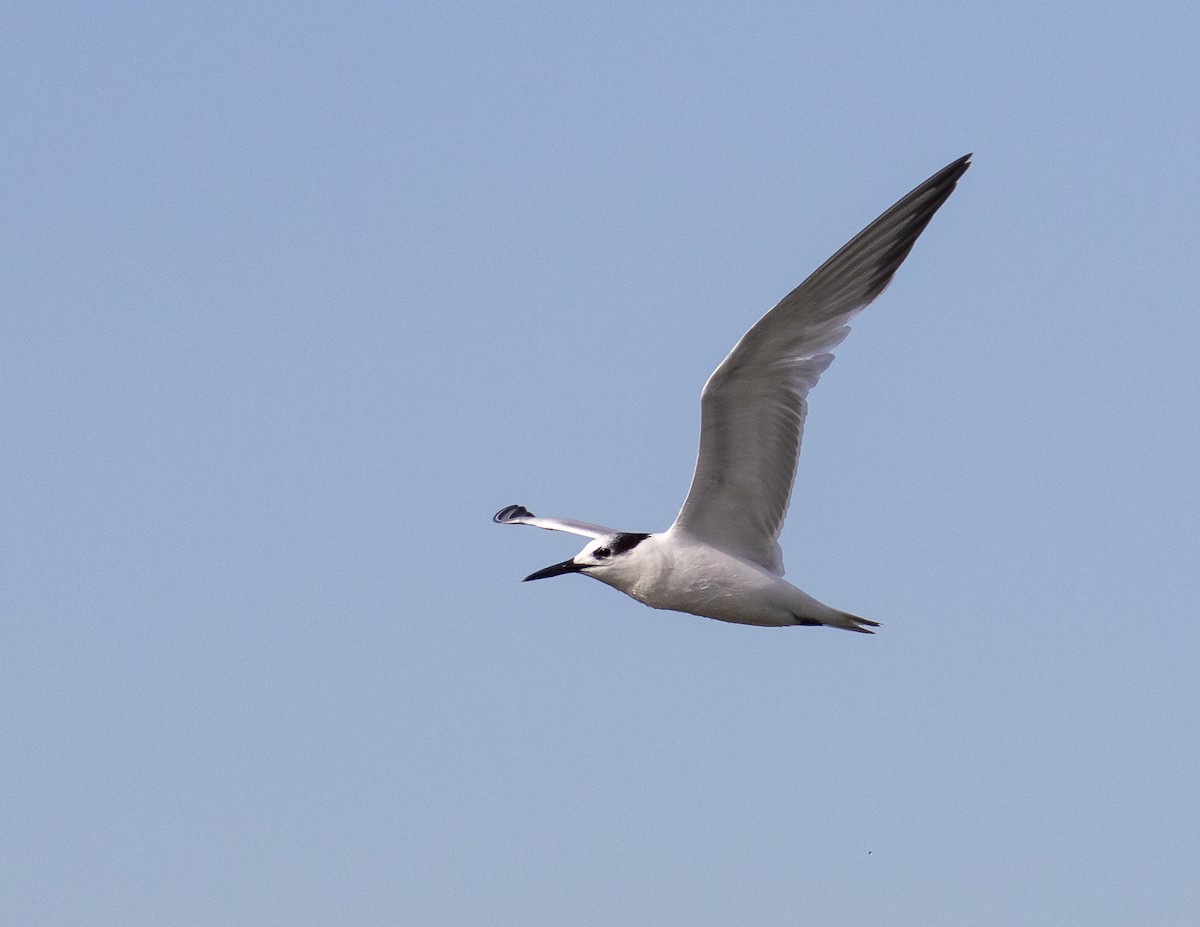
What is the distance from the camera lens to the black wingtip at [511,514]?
63.2 ft

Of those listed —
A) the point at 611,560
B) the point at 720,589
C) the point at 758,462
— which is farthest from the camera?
the point at 611,560

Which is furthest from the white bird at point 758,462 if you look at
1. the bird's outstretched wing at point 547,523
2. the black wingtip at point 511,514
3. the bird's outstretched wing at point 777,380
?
the black wingtip at point 511,514

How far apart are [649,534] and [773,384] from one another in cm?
186

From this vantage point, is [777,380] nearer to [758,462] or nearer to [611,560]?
[758,462]

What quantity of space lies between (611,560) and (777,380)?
2.22 metres

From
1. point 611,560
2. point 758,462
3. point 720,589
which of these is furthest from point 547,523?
point 758,462

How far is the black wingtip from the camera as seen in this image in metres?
19.3

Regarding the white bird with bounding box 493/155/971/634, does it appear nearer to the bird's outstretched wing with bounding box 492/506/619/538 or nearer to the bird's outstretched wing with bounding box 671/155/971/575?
the bird's outstretched wing with bounding box 671/155/971/575

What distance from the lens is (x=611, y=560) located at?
14.4 metres

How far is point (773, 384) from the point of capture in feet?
43.9

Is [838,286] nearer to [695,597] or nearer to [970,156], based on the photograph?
[970,156]

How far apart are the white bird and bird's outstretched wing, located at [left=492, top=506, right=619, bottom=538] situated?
0.68 meters

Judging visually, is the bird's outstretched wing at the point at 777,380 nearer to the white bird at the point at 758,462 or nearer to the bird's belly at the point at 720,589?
the white bird at the point at 758,462

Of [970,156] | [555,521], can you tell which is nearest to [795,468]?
[970,156]
